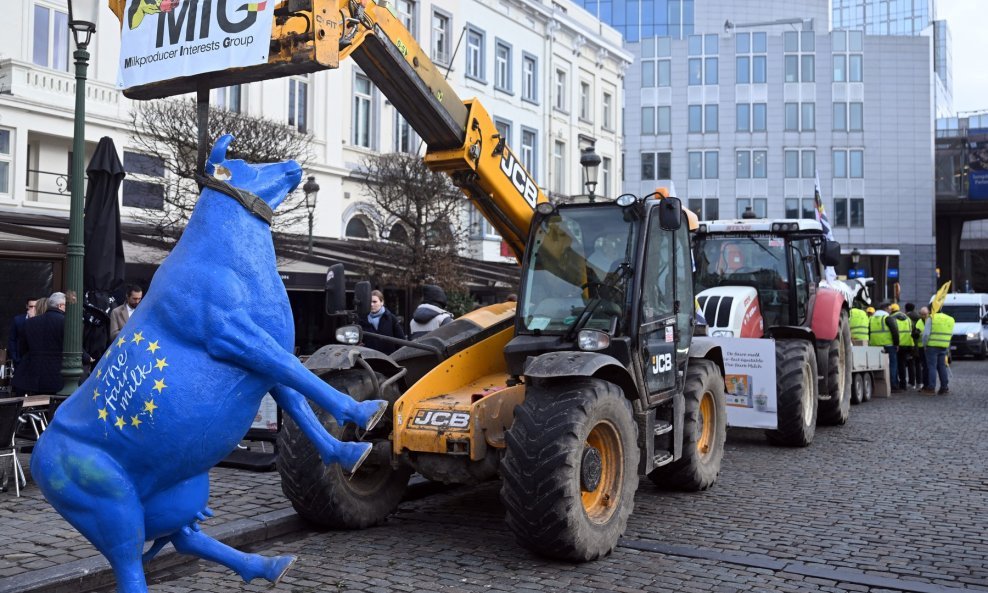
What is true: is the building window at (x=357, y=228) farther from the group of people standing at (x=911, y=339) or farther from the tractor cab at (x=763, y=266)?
the tractor cab at (x=763, y=266)

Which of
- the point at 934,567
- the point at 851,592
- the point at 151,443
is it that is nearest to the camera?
the point at 151,443

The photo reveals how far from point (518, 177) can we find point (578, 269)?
1.04 meters

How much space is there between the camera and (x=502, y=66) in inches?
1291

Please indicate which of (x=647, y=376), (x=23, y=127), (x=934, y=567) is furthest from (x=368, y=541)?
(x=23, y=127)

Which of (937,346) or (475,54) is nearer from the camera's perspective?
(937,346)

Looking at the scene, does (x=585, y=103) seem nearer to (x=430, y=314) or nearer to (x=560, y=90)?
(x=560, y=90)

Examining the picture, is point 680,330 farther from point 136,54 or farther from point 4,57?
point 4,57

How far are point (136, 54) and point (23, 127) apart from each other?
50.2 ft

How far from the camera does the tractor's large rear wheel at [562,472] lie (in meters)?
5.64

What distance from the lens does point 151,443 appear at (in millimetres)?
3633

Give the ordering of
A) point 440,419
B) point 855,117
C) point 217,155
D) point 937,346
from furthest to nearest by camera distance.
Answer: point 855,117 → point 937,346 → point 440,419 → point 217,155

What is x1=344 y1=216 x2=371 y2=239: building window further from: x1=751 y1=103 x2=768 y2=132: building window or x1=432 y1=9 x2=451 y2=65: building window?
x1=751 y1=103 x2=768 y2=132: building window

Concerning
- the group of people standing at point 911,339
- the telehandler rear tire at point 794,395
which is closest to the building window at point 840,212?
the group of people standing at point 911,339

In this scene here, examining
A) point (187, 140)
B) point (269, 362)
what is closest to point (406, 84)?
point (269, 362)
